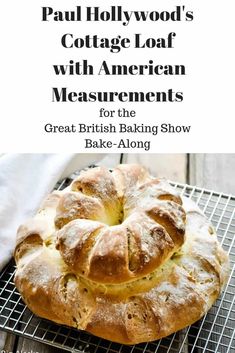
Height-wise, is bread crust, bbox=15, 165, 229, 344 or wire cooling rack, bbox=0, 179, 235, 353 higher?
bread crust, bbox=15, 165, 229, 344

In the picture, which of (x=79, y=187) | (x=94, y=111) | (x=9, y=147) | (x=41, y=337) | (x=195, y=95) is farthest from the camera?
(x=195, y=95)

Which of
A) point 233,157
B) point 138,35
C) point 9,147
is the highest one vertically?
point 138,35

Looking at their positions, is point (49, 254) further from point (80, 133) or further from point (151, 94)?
point (151, 94)

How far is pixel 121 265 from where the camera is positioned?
189 cm

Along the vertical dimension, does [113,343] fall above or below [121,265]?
below

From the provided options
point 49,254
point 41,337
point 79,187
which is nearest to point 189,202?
point 79,187

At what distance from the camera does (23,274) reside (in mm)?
2037

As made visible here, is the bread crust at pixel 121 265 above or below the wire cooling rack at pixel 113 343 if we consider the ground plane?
above

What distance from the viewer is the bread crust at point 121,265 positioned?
1902 mm

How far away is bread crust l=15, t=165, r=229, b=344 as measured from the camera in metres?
1.90

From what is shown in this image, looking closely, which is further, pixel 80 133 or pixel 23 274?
pixel 80 133

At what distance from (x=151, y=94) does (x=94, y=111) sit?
0.90 feet

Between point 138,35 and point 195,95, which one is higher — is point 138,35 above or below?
above

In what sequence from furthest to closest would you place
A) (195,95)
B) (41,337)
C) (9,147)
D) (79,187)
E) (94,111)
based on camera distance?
(195,95) < (94,111) < (9,147) < (79,187) < (41,337)
